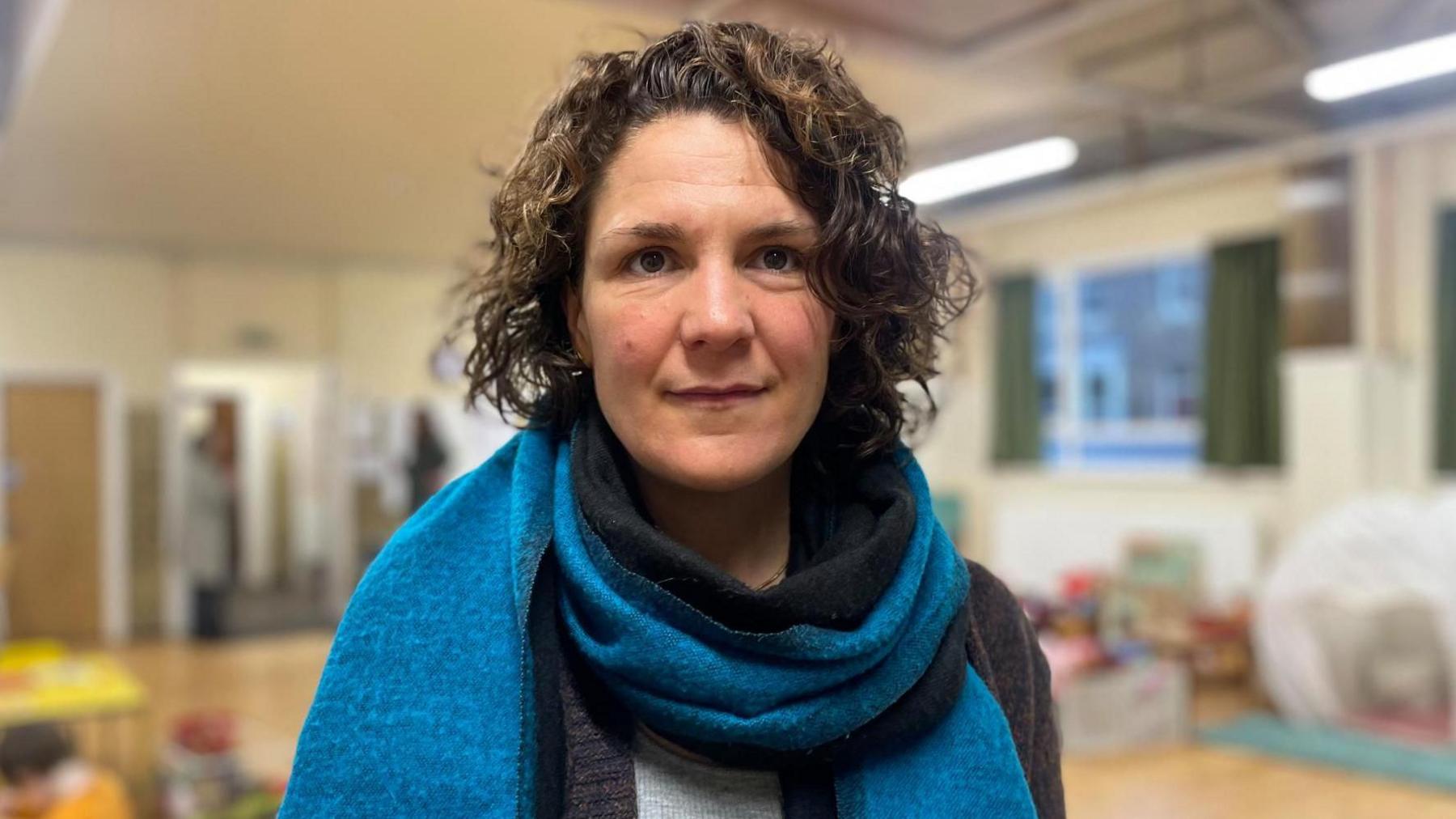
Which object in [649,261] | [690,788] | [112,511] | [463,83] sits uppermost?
[463,83]

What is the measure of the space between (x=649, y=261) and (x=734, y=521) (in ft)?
0.81

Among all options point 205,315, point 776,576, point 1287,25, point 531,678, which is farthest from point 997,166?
point 205,315

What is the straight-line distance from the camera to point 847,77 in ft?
3.20

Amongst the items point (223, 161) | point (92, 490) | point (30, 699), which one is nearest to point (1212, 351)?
point (223, 161)

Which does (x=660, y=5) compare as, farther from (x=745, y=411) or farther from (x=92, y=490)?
(x=92, y=490)

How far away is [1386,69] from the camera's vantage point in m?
4.22

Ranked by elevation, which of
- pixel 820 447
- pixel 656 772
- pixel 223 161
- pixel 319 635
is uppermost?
pixel 223 161

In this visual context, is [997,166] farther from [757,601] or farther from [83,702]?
[757,601]

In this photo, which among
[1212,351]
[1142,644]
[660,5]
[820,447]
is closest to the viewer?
[820,447]

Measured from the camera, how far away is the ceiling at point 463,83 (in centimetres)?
414

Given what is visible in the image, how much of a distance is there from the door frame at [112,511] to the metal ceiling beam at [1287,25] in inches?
325

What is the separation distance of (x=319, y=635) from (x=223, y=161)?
4.23 meters

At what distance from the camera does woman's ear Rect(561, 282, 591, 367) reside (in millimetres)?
972

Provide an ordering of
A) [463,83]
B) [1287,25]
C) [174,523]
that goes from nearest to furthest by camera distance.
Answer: [463,83]
[1287,25]
[174,523]
